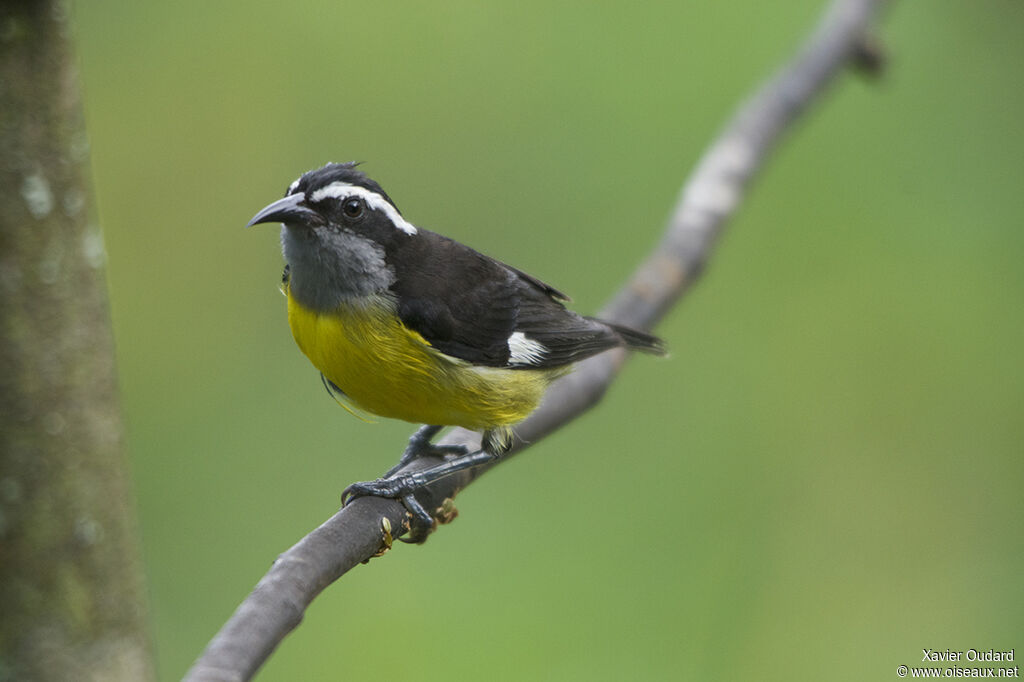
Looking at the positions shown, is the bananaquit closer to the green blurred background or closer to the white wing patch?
the white wing patch

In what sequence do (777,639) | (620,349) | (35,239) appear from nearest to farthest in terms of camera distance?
1. (35,239)
2. (620,349)
3. (777,639)

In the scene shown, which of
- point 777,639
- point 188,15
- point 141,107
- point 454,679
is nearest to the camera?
point 454,679

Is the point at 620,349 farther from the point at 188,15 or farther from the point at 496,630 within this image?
the point at 188,15

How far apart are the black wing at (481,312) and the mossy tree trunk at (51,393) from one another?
1399mm

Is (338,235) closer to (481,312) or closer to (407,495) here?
(481,312)

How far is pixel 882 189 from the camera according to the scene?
650 cm

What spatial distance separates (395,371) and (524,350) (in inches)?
21.3

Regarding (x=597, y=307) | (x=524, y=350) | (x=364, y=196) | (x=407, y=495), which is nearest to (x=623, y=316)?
(x=524, y=350)

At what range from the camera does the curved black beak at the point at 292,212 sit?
263cm

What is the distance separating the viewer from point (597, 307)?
578 cm

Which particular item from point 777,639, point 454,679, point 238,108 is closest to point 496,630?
point 454,679

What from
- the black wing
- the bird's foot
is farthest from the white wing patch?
the bird's foot

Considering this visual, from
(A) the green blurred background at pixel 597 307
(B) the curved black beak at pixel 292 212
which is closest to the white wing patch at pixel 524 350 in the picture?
(B) the curved black beak at pixel 292 212

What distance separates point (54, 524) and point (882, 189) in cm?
574
